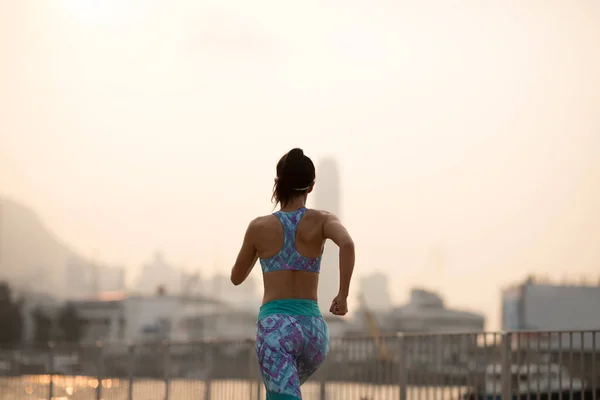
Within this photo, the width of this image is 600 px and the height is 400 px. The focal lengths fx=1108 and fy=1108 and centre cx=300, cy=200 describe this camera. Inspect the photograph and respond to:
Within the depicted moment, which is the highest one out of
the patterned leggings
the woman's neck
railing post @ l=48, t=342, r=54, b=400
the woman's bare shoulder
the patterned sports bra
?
the woman's neck

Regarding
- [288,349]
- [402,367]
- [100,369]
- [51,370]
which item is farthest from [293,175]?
[51,370]

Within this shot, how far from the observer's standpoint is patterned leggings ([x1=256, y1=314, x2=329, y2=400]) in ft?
18.3

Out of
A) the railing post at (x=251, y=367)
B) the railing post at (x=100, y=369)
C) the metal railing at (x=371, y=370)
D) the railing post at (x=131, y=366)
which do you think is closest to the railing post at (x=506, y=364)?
the metal railing at (x=371, y=370)

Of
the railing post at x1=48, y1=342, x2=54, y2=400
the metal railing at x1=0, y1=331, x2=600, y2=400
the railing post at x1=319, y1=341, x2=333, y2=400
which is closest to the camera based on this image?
the metal railing at x1=0, y1=331, x2=600, y2=400

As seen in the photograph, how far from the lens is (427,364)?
11.8 metres

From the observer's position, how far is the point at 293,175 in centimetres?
577

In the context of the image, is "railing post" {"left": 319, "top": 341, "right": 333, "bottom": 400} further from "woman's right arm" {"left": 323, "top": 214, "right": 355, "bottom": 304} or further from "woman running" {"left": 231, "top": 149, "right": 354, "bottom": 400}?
"woman's right arm" {"left": 323, "top": 214, "right": 355, "bottom": 304}

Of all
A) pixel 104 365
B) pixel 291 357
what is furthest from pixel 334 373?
pixel 291 357

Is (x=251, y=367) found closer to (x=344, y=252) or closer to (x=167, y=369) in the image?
(x=167, y=369)

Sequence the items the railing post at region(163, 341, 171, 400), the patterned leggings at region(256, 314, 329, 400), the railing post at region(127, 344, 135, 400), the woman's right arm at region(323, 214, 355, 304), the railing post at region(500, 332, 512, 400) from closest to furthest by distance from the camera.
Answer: the woman's right arm at region(323, 214, 355, 304)
the patterned leggings at region(256, 314, 329, 400)
the railing post at region(500, 332, 512, 400)
the railing post at region(163, 341, 171, 400)
the railing post at region(127, 344, 135, 400)

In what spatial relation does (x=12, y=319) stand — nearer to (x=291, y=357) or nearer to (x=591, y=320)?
(x=591, y=320)

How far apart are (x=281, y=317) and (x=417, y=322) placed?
194 metres

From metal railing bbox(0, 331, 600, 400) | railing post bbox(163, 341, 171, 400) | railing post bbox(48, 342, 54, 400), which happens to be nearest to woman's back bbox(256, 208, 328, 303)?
metal railing bbox(0, 331, 600, 400)

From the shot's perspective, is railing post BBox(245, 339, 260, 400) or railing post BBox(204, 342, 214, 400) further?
railing post BBox(204, 342, 214, 400)
